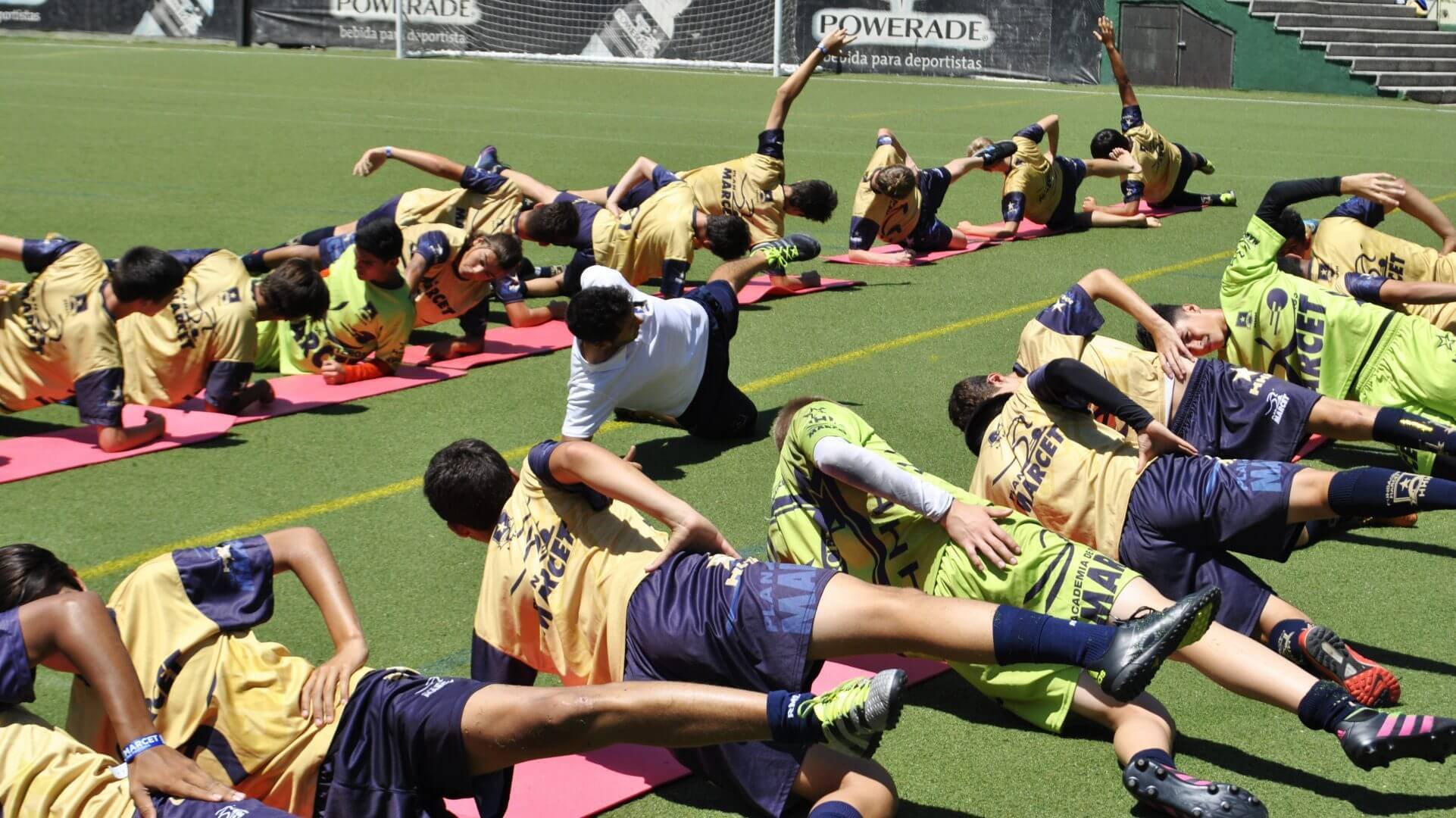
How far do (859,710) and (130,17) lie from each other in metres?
33.5

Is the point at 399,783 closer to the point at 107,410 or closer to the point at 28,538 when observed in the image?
the point at 28,538

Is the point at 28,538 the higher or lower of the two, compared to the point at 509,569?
lower

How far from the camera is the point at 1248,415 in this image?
6352 mm

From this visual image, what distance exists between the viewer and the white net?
29.0m

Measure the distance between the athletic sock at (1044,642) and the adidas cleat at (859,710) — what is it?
0.46m

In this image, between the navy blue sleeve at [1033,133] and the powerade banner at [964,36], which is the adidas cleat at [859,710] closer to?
the navy blue sleeve at [1033,133]

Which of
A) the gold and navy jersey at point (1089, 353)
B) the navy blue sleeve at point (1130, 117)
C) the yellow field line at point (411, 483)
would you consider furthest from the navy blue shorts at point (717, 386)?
the navy blue sleeve at point (1130, 117)

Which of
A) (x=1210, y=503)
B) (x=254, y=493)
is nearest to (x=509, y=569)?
(x=1210, y=503)

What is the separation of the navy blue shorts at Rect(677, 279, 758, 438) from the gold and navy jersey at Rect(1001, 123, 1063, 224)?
596cm

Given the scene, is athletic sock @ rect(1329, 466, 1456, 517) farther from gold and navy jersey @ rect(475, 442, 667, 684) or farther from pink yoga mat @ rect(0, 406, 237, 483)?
pink yoga mat @ rect(0, 406, 237, 483)

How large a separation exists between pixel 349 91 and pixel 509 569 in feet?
69.2

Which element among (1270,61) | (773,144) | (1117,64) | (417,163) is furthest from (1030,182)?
(1270,61)

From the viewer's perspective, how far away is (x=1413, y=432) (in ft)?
18.9

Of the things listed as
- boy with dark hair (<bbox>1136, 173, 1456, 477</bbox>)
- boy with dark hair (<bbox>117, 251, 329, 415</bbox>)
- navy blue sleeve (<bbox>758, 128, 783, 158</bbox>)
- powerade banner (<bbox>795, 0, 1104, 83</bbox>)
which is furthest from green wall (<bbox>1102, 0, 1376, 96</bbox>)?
boy with dark hair (<bbox>117, 251, 329, 415</bbox>)
